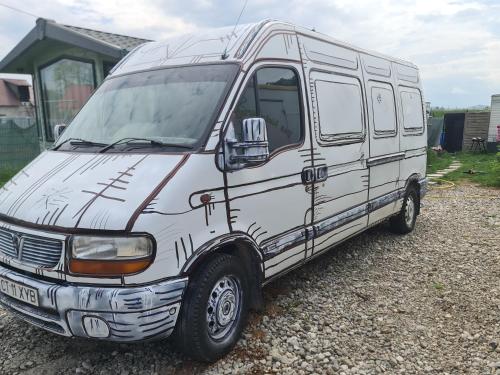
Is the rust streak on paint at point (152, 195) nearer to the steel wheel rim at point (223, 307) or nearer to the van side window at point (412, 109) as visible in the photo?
the steel wheel rim at point (223, 307)

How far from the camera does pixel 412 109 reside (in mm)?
6559

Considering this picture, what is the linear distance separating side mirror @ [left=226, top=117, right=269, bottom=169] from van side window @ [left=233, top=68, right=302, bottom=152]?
19 centimetres

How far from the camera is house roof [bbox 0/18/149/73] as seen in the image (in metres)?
8.73

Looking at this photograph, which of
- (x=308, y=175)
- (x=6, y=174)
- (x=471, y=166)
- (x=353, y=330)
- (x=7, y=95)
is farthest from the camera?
(x=7, y=95)

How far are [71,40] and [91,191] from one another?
7775 millimetres

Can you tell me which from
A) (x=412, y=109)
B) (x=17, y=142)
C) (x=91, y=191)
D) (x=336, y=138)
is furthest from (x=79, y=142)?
(x=17, y=142)

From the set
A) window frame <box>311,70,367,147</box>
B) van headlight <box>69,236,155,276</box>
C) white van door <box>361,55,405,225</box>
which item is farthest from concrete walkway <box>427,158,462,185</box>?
van headlight <box>69,236,155,276</box>

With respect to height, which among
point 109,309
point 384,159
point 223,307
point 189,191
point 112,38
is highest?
point 112,38

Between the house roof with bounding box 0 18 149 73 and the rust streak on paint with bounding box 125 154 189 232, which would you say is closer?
the rust streak on paint with bounding box 125 154 189 232

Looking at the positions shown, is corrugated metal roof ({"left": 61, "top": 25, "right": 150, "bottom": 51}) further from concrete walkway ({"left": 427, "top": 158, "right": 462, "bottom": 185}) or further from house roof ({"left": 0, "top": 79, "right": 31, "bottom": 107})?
house roof ({"left": 0, "top": 79, "right": 31, "bottom": 107})

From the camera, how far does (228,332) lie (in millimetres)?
3346

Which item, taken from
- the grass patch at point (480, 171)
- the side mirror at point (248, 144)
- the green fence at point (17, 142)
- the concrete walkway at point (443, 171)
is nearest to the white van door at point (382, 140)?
the side mirror at point (248, 144)

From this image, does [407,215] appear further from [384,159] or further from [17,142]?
[17,142]

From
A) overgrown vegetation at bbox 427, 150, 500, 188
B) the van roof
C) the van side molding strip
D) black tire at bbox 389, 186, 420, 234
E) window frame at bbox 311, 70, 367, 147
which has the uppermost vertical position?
the van roof
